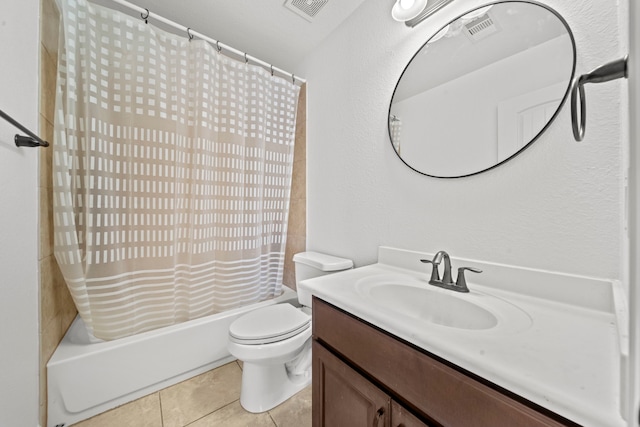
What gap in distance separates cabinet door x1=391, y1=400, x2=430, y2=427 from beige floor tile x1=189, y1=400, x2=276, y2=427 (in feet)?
2.62

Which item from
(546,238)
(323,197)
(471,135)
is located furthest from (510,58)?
(323,197)

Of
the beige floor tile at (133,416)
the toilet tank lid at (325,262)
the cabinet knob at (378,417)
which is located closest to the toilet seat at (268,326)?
the toilet tank lid at (325,262)

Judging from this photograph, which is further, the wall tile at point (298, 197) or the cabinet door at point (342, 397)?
the wall tile at point (298, 197)

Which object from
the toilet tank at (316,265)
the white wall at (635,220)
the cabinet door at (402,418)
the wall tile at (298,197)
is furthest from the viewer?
the wall tile at (298,197)

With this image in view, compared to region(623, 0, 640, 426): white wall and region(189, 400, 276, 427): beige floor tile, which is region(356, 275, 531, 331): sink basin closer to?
region(623, 0, 640, 426): white wall

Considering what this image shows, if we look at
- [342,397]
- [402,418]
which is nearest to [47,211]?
[342,397]

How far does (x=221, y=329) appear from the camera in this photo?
146 centimetres

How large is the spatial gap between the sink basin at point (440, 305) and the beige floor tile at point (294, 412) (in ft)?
2.50

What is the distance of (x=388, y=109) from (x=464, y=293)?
0.92 meters

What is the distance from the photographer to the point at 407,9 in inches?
41.5

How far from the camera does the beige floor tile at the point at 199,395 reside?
45.0 inches

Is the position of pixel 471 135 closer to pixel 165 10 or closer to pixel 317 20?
pixel 317 20

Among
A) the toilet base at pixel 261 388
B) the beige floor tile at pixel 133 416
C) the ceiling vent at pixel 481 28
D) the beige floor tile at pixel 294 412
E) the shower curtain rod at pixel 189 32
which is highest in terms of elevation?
the shower curtain rod at pixel 189 32

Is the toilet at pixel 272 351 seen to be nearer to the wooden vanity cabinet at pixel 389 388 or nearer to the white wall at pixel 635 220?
the wooden vanity cabinet at pixel 389 388
